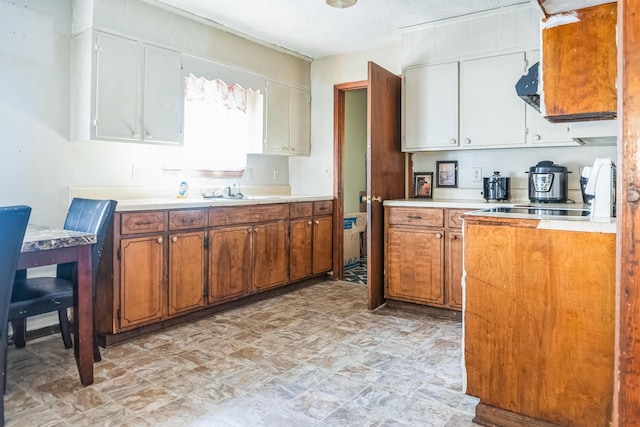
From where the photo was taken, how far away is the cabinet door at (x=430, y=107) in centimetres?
355

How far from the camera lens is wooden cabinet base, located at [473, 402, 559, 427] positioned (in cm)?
177

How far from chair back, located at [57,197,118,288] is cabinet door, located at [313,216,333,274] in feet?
7.31

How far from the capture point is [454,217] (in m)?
3.26

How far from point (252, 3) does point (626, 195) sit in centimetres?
294

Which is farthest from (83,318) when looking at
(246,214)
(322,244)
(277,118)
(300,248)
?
(277,118)

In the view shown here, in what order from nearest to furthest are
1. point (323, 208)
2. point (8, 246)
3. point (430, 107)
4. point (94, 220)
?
point (8, 246)
point (94, 220)
point (430, 107)
point (323, 208)

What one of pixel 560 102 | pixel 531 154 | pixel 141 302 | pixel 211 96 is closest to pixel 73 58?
pixel 211 96

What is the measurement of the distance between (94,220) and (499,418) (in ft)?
7.26

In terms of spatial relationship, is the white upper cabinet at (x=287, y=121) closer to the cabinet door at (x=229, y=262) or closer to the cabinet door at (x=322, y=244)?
the cabinet door at (x=322, y=244)

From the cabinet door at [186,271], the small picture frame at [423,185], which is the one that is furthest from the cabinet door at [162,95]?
the small picture frame at [423,185]

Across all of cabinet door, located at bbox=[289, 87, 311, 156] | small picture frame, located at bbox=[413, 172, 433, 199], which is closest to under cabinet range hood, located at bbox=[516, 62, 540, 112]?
small picture frame, located at bbox=[413, 172, 433, 199]

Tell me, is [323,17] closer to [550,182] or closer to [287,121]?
[287,121]

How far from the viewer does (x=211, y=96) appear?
3.82 meters

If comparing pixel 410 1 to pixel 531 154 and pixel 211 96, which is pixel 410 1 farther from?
pixel 211 96
